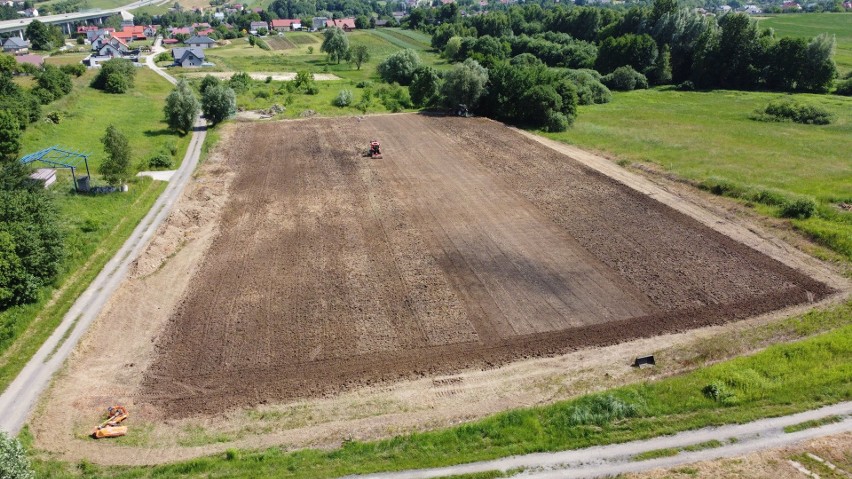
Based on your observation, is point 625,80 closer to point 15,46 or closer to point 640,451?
point 640,451

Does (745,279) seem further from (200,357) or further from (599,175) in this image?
(200,357)

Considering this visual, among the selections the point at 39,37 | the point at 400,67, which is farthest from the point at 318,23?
the point at 400,67

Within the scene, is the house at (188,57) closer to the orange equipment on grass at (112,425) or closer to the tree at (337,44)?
the tree at (337,44)

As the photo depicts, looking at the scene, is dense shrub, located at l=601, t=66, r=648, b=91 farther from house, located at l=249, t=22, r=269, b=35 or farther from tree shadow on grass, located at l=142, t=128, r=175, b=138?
house, located at l=249, t=22, r=269, b=35

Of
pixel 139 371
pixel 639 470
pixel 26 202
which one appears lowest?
pixel 139 371

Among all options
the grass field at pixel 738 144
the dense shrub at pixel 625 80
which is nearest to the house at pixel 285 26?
the dense shrub at pixel 625 80

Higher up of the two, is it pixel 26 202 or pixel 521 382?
pixel 26 202

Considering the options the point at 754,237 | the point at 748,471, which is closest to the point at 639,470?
the point at 748,471
